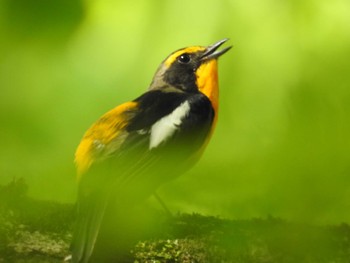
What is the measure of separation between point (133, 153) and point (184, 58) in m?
1.22

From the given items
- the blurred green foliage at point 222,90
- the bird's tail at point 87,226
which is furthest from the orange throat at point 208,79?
the bird's tail at point 87,226

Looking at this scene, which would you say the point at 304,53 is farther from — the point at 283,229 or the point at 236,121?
the point at 283,229

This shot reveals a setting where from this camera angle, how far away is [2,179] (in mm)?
2209

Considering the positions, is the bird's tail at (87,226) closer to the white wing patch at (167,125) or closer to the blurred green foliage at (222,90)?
the blurred green foliage at (222,90)

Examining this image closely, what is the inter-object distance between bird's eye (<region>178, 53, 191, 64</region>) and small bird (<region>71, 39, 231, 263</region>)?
1.21ft

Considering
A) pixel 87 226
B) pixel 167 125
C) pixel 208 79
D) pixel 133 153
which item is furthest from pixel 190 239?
pixel 208 79

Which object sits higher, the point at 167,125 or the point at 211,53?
the point at 211,53

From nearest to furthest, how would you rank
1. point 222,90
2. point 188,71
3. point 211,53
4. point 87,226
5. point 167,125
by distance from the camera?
point 87,226
point 222,90
point 167,125
point 211,53
point 188,71

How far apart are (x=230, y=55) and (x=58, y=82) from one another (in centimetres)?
82

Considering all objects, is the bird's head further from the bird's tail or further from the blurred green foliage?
the bird's tail

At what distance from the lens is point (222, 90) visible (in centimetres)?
240

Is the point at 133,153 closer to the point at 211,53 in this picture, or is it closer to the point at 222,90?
the point at 222,90

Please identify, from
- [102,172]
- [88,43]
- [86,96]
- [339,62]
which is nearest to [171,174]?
[102,172]

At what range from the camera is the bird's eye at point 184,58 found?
3546 mm
